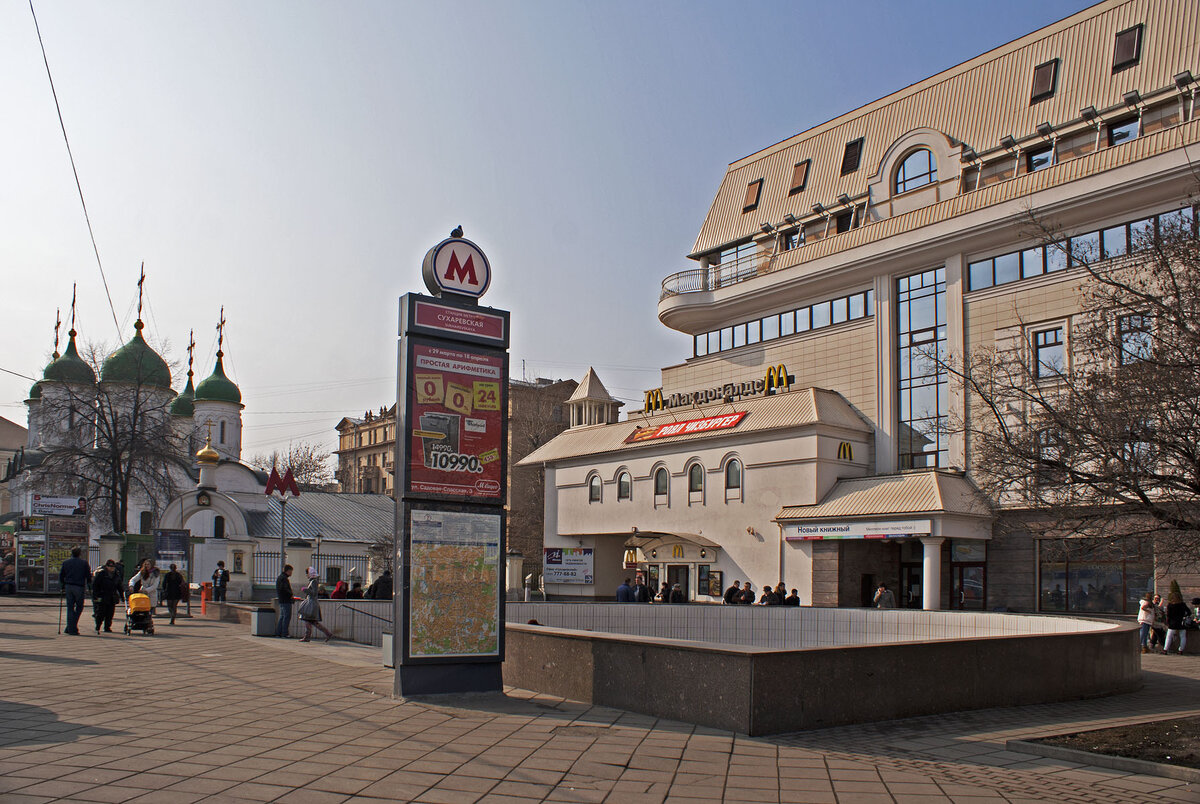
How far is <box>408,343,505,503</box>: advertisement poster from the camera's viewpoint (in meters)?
12.6

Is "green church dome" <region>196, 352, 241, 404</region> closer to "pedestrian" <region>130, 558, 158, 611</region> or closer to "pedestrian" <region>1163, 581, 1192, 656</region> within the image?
"pedestrian" <region>130, 558, 158, 611</region>

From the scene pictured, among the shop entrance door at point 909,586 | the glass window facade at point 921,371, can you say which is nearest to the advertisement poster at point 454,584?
the glass window facade at point 921,371

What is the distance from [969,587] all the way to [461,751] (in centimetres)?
3002

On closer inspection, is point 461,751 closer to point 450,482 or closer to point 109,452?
point 450,482

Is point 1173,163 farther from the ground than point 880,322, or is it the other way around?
point 1173,163

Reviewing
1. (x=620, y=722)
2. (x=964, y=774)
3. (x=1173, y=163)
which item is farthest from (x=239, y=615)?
(x=1173, y=163)

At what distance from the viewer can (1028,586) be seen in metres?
33.2

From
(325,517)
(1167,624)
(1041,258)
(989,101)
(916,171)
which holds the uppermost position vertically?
(989,101)

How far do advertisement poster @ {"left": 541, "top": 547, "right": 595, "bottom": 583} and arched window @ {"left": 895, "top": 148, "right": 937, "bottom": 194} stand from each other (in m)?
19.3

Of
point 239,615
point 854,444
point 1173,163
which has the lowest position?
point 239,615

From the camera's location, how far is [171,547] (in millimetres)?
33875

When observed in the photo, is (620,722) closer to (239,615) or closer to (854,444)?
(239,615)

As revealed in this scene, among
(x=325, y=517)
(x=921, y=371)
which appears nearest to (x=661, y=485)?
(x=921, y=371)

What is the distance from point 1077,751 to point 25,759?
358 inches
